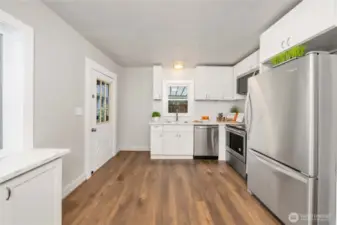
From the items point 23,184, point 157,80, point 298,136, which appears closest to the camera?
point 23,184

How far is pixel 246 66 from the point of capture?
4836 millimetres

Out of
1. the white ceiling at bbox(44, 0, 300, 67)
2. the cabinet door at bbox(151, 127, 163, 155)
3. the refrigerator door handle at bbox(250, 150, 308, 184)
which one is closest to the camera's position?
the refrigerator door handle at bbox(250, 150, 308, 184)

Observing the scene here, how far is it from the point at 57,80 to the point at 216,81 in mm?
4020

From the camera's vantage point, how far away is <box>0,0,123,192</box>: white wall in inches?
96.2

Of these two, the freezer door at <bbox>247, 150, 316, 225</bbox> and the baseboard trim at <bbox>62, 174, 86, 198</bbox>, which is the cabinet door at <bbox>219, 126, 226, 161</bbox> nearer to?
the freezer door at <bbox>247, 150, 316, 225</bbox>

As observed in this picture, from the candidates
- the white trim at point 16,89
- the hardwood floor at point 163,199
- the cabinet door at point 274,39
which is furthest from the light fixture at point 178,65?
the white trim at point 16,89

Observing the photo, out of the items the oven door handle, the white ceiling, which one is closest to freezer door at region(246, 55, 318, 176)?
the white ceiling

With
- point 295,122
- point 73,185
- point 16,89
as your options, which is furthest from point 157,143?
point 295,122

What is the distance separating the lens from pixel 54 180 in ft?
6.35

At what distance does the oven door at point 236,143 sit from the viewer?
410cm

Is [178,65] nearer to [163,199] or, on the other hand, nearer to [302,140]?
[163,199]

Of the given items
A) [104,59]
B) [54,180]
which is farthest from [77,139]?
[104,59]

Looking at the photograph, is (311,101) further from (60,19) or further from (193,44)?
(60,19)

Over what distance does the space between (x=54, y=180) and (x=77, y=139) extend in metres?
1.70
